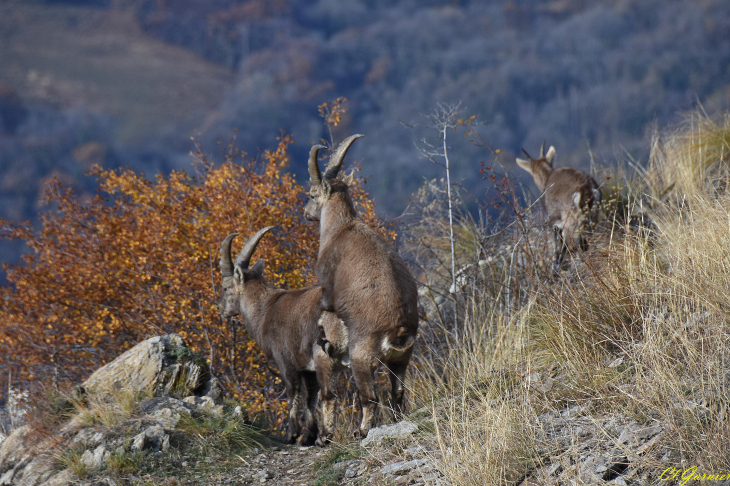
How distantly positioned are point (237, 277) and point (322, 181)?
1.73m

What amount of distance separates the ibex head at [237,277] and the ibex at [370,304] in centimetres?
165

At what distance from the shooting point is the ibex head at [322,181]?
7.23m

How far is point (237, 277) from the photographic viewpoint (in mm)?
8055

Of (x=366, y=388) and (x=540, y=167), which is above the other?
(x=540, y=167)

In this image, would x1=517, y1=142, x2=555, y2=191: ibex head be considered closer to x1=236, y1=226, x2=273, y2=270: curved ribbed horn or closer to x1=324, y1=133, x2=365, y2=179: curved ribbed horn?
x1=324, y1=133, x2=365, y2=179: curved ribbed horn

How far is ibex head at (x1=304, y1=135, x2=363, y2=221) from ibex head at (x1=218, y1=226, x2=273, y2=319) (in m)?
0.84

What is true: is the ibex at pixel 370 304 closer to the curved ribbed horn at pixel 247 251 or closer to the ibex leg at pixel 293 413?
the ibex leg at pixel 293 413

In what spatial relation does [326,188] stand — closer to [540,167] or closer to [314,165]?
[314,165]

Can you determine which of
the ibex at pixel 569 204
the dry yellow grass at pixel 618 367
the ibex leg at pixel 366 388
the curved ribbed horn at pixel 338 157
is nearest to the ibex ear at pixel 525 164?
the ibex at pixel 569 204

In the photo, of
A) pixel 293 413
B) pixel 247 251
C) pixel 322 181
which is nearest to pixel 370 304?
pixel 293 413

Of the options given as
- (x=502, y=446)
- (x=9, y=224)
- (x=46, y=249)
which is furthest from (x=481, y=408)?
(x=9, y=224)

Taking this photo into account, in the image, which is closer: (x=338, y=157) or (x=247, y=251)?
(x=338, y=157)

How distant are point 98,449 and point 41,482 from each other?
0.63 meters

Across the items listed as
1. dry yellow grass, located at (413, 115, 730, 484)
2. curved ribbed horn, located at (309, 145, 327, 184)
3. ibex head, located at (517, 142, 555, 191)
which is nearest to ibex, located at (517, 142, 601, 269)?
ibex head, located at (517, 142, 555, 191)
